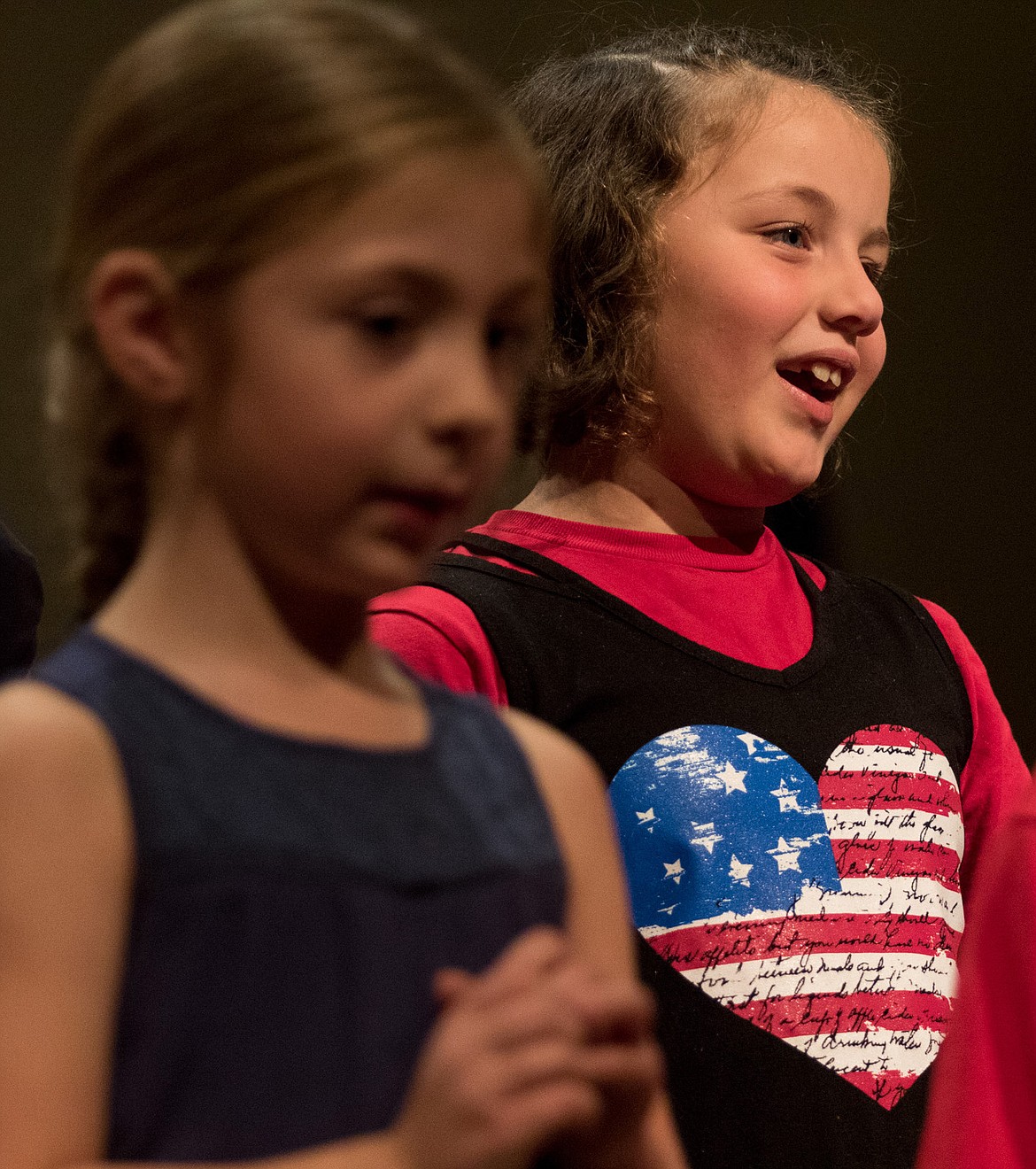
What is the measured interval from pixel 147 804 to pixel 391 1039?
138 mm

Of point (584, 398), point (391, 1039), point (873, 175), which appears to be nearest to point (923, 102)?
point (873, 175)

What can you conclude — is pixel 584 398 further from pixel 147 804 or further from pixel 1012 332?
pixel 1012 332

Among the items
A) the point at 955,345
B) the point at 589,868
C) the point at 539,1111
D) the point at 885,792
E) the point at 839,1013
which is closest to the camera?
the point at 539,1111

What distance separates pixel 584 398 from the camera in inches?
58.2

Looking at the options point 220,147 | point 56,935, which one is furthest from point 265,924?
point 220,147

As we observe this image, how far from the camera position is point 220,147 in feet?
2.37

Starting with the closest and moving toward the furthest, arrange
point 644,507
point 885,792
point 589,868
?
point 589,868 → point 885,792 → point 644,507

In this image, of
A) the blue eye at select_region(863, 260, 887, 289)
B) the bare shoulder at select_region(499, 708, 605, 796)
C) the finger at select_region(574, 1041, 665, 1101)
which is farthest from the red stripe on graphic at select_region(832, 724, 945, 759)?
the finger at select_region(574, 1041, 665, 1101)

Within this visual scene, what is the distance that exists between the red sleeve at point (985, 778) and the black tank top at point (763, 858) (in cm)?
6

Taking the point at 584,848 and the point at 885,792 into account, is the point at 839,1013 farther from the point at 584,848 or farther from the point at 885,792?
the point at 584,848

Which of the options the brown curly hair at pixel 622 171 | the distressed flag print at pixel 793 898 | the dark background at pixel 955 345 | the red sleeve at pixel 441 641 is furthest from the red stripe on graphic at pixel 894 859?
the dark background at pixel 955 345

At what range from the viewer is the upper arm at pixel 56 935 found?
0.65 meters

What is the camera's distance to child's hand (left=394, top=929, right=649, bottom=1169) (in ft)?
2.13

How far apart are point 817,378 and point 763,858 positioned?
1.36 ft
